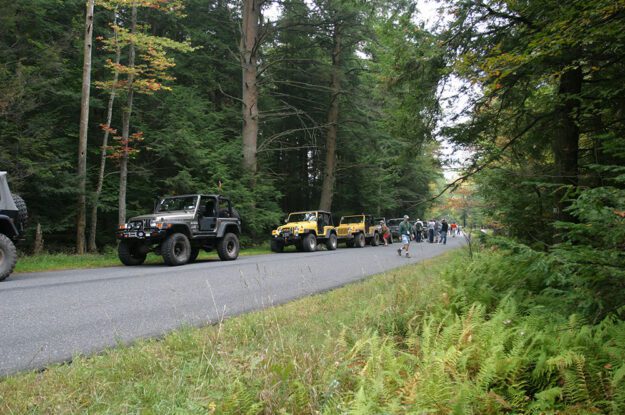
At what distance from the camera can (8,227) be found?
9.02m

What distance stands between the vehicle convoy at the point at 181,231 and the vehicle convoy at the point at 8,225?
9.75 ft

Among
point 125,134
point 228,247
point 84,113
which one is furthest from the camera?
point 125,134

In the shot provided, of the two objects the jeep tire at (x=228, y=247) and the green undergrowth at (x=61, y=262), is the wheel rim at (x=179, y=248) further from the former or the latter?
the green undergrowth at (x=61, y=262)

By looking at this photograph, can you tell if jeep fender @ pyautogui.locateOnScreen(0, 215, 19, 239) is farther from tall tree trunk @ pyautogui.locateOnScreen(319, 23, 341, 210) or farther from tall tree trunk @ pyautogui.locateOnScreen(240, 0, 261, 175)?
tall tree trunk @ pyautogui.locateOnScreen(319, 23, 341, 210)

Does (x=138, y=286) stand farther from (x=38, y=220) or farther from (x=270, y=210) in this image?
(x=270, y=210)

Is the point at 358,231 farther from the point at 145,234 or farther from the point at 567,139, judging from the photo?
the point at 567,139

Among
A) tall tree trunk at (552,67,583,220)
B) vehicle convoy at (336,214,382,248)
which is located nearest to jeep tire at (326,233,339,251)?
vehicle convoy at (336,214,382,248)

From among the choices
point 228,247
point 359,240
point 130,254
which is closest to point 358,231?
point 359,240

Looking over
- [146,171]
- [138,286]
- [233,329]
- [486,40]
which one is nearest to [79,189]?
[146,171]

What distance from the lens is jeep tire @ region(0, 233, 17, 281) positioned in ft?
27.2

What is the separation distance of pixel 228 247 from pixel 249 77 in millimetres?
11056

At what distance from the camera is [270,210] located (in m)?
21.8

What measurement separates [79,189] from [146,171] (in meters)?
3.95

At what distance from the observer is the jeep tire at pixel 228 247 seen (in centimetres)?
1385
